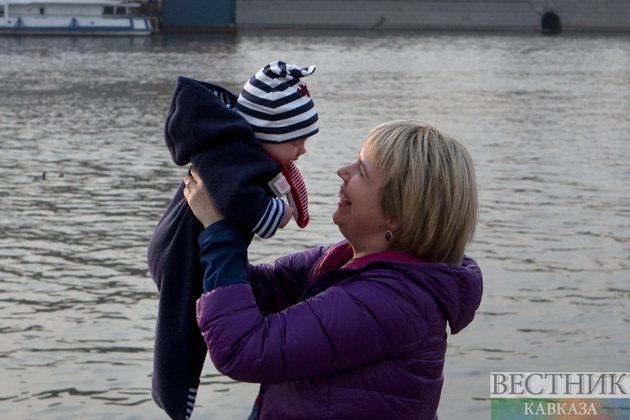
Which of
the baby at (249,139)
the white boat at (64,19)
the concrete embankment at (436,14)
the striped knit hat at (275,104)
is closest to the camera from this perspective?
the baby at (249,139)

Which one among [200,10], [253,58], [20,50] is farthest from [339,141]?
[200,10]

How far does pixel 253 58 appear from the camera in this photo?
33.7m

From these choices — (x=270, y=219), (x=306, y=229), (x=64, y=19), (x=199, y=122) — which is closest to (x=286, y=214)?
(x=270, y=219)

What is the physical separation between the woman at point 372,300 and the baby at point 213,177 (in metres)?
0.07

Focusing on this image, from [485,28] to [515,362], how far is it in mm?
57646

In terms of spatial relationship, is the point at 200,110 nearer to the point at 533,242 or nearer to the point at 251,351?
the point at 251,351

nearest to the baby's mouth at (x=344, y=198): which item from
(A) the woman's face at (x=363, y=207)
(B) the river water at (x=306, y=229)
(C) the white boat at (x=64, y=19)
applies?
(A) the woman's face at (x=363, y=207)

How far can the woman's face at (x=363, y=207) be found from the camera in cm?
190

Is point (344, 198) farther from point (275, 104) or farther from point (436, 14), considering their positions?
point (436, 14)

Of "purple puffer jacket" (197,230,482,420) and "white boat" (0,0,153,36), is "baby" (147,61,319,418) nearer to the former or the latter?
"purple puffer jacket" (197,230,482,420)

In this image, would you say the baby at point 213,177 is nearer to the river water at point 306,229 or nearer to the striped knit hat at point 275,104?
the striped knit hat at point 275,104

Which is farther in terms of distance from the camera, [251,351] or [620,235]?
[620,235]

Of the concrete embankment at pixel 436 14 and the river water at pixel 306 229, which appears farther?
the concrete embankment at pixel 436 14

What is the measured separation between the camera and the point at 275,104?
201 cm
